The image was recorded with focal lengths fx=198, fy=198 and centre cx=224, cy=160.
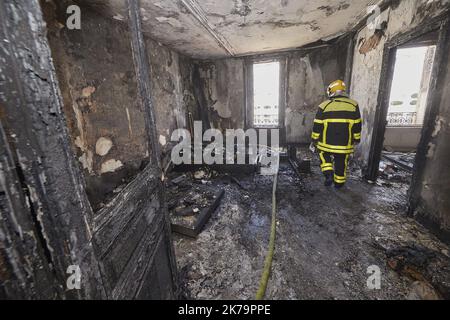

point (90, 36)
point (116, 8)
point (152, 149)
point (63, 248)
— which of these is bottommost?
point (63, 248)

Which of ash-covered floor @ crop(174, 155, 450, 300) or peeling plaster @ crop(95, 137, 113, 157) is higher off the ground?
peeling plaster @ crop(95, 137, 113, 157)

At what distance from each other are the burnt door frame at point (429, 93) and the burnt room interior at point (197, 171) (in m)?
0.02

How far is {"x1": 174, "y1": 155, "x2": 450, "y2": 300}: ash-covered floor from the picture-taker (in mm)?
1643

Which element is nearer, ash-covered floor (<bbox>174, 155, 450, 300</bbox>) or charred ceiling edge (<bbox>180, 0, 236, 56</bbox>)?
ash-covered floor (<bbox>174, 155, 450, 300</bbox>)

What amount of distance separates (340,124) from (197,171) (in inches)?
105

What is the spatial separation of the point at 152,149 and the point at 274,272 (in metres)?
1.53

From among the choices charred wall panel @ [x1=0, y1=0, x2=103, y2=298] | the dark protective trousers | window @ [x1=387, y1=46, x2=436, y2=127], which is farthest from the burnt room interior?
window @ [x1=387, y1=46, x2=436, y2=127]

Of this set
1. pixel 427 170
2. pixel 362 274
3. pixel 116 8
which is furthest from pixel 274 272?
pixel 116 8

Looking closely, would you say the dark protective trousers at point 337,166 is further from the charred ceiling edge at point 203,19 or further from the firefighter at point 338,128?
the charred ceiling edge at point 203,19

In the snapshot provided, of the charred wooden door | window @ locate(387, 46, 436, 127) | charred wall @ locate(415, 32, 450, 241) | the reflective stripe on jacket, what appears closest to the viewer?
the charred wooden door

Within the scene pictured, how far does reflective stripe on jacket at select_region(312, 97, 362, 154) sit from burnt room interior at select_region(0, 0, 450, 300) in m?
0.51

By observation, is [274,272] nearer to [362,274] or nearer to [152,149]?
[362,274]

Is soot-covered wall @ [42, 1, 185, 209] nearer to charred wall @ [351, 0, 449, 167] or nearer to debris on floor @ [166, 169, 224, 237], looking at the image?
debris on floor @ [166, 169, 224, 237]

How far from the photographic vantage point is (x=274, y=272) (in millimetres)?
1807
